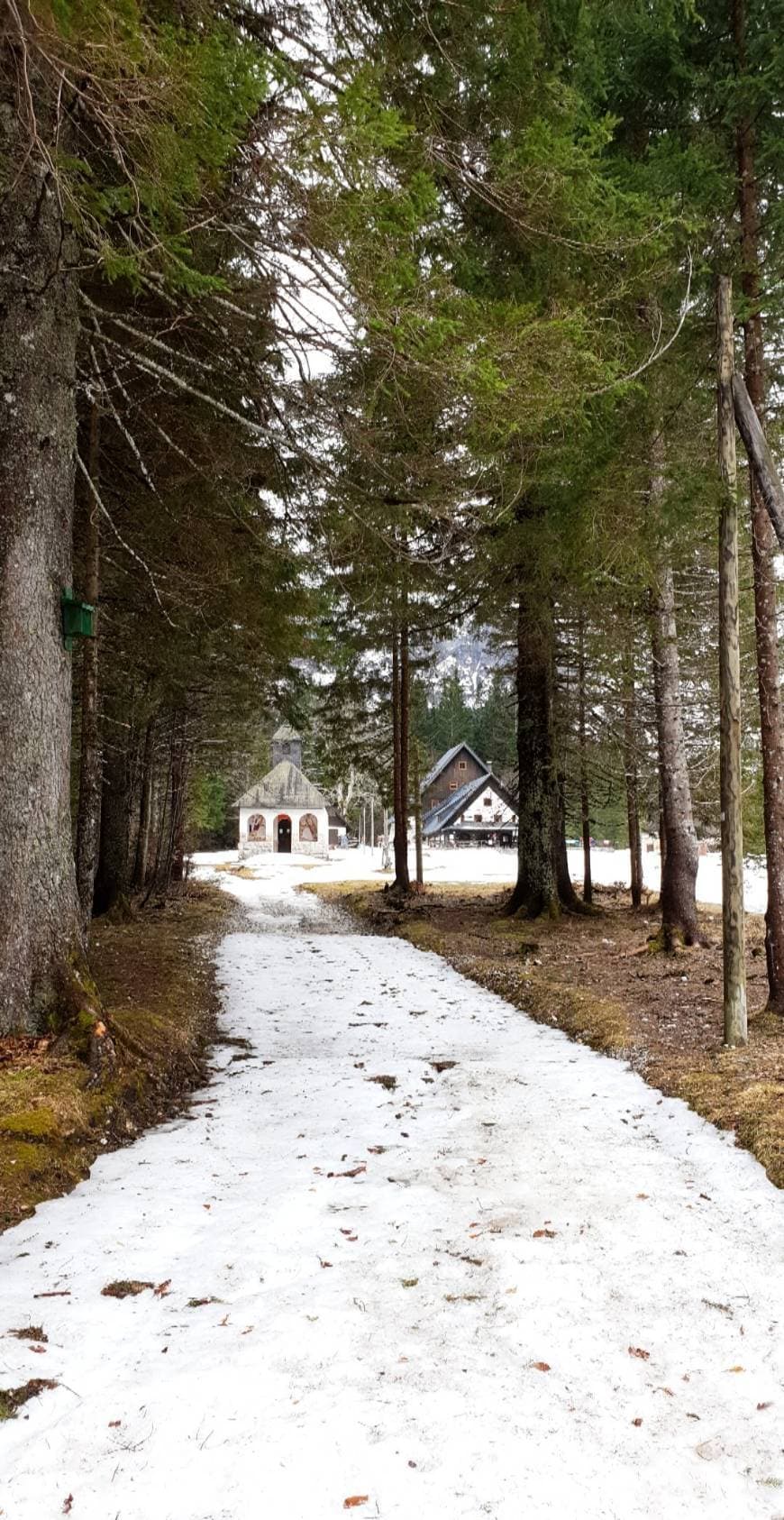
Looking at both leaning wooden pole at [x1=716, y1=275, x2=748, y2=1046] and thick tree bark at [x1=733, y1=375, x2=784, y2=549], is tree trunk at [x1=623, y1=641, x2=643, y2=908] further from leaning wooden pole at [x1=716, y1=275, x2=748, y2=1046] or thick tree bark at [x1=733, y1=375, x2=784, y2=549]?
thick tree bark at [x1=733, y1=375, x2=784, y2=549]

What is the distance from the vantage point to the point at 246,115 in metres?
4.46

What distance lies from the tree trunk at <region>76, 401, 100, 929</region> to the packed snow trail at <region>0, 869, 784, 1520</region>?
3800mm

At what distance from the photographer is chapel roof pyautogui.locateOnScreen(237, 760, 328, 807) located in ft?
168

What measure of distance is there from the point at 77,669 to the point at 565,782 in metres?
11.0

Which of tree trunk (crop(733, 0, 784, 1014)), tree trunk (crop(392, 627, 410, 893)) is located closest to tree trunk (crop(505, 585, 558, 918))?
tree trunk (crop(392, 627, 410, 893))

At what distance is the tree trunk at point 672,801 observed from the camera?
11.1 meters

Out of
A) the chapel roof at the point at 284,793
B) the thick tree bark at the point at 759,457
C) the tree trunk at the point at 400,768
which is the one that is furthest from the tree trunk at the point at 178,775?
the chapel roof at the point at 284,793

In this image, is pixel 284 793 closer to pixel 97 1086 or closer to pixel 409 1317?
pixel 97 1086

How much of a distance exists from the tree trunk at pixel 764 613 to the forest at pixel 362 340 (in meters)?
0.03

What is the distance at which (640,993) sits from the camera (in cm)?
883

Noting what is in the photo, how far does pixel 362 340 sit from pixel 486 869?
102 feet

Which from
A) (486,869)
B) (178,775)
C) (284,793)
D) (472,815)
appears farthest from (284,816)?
(178,775)

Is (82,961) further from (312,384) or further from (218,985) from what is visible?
(312,384)

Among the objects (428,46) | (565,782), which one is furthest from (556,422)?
(565,782)
